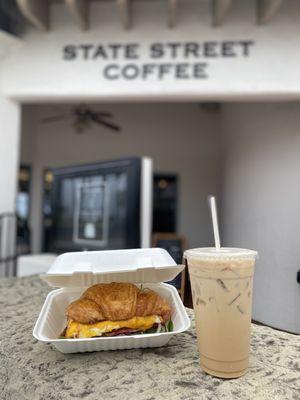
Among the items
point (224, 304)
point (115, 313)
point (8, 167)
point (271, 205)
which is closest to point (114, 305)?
point (115, 313)

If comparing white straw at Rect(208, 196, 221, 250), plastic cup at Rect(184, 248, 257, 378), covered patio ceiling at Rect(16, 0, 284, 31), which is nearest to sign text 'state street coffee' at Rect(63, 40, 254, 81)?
covered patio ceiling at Rect(16, 0, 284, 31)

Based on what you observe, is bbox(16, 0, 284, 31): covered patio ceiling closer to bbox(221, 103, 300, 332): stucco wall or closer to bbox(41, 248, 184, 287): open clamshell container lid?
bbox(221, 103, 300, 332): stucco wall

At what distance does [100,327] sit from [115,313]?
49 millimetres

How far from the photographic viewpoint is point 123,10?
270 cm

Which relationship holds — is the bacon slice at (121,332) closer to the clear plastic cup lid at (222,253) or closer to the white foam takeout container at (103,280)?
the white foam takeout container at (103,280)

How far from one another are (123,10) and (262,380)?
282 centimetres

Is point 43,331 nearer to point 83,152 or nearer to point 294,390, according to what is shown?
point 294,390

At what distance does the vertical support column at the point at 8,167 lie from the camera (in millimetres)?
3137

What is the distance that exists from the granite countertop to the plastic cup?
51 mm

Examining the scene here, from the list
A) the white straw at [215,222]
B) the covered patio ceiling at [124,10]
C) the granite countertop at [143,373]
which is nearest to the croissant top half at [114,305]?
the granite countertop at [143,373]

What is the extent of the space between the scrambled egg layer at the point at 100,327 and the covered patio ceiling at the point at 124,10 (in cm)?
257

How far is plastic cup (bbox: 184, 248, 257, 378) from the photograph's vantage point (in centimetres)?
70

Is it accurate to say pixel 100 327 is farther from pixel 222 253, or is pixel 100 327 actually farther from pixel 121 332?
pixel 222 253

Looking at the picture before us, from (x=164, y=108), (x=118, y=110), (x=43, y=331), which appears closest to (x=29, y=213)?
(x=118, y=110)
